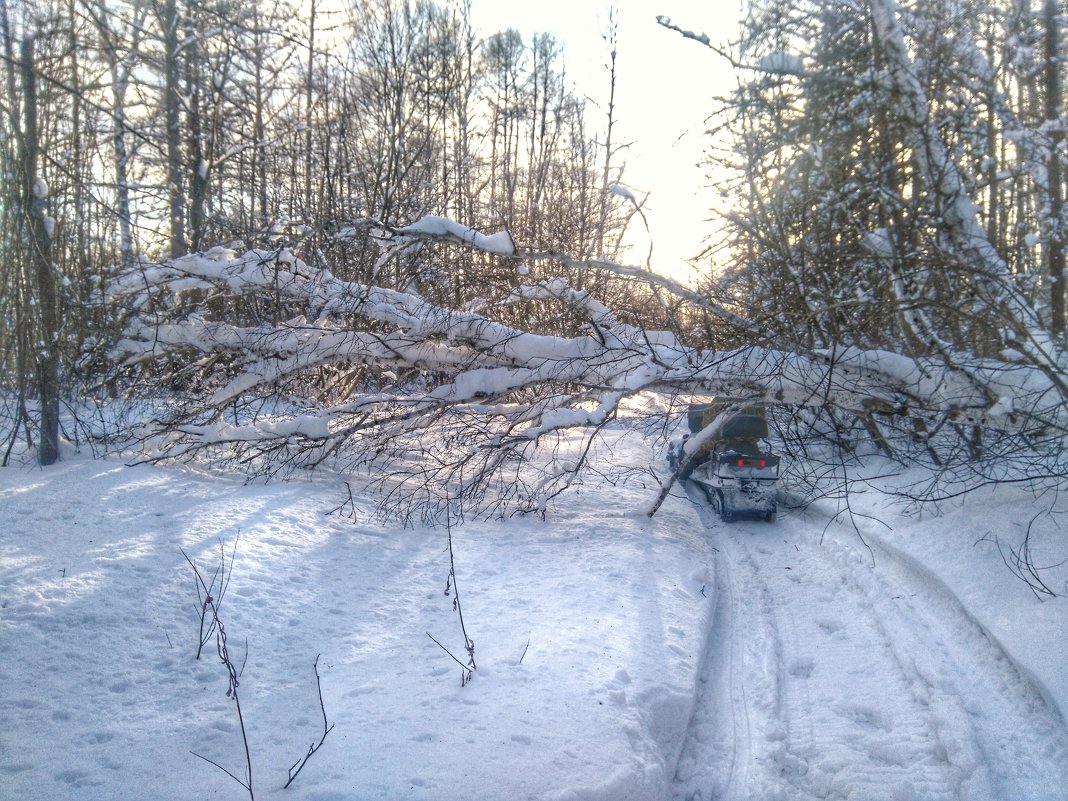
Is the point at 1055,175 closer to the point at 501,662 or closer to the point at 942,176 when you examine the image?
the point at 942,176

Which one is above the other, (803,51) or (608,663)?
(803,51)

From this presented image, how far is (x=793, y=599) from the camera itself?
23.6 feet

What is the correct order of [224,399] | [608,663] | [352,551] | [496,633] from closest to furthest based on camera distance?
[608,663]
[496,633]
[352,551]
[224,399]

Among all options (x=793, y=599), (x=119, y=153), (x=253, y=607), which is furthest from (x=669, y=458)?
(x=119, y=153)

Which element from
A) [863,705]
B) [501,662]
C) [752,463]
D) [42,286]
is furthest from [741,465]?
[42,286]

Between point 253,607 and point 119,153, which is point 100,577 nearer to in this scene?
point 253,607

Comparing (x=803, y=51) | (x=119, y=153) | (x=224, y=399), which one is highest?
(x=803, y=51)

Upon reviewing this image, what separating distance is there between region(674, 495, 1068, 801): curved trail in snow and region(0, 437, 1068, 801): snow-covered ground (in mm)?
22

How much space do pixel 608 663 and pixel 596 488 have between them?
6.41 meters

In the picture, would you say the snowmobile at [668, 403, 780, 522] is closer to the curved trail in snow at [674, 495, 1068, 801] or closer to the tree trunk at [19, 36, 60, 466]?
the curved trail in snow at [674, 495, 1068, 801]

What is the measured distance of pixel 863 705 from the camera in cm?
496

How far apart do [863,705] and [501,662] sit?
2581 millimetres

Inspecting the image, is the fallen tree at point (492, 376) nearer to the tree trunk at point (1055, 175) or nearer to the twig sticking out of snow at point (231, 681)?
the tree trunk at point (1055, 175)

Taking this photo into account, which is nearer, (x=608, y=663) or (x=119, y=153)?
A: (x=608, y=663)
